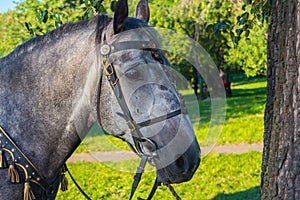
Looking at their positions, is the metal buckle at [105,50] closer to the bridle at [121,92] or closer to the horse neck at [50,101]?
the bridle at [121,92]

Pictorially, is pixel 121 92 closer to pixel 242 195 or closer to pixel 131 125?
pixel 131 125

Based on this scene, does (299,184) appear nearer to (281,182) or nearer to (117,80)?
(281,182)

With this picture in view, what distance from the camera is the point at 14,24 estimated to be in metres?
15.0

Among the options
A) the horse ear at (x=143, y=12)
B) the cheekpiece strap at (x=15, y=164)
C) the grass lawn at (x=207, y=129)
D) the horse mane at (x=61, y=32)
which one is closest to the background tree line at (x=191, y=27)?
the grass lawn at (x=207, y=129)

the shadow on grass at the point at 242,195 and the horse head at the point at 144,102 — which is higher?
the horse head at the point at 144,102

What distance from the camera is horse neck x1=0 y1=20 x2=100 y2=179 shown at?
2.29 m

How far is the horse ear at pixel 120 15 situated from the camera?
6.67 feet

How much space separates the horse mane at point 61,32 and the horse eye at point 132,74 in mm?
274

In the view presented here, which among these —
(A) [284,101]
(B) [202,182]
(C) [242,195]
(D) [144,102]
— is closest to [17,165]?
(D) [144,102]

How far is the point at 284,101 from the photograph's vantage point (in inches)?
106

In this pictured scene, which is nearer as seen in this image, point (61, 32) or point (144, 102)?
point (144, 102)

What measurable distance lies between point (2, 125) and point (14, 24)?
44.4 ft

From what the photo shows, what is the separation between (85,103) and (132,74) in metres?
0.34

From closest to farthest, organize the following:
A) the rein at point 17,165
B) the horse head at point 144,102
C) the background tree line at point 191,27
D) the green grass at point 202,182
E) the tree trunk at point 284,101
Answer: the horse head at point 144,102 < the rein at point 17,165 < the tree trunk at point 284,101 < the green grass at point 202,182 < the background tree line at point 191,27
